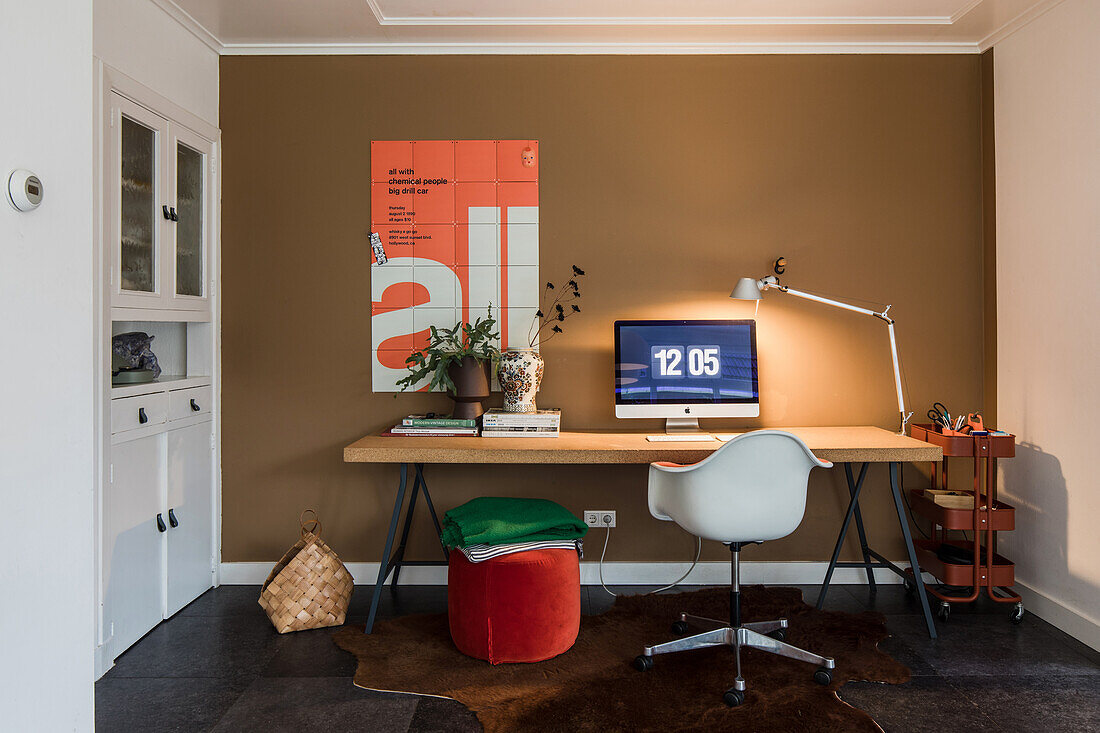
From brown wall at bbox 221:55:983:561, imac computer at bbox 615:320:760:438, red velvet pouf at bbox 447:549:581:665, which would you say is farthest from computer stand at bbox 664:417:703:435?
Answer: red velvet pouf at bbox 447:549:581:665

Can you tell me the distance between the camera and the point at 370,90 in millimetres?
3422

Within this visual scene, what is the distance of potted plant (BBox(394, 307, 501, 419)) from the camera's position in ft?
10.4

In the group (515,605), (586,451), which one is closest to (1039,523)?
(586,451)

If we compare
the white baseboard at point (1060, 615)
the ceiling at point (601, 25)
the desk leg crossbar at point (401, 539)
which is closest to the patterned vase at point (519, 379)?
the desk leg crossbar at point (401, 539)

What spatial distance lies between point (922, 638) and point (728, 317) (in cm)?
153

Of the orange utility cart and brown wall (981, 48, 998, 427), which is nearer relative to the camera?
the orange utility cart

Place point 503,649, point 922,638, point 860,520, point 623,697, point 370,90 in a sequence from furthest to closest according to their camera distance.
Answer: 1. point 370,90
2. point 860,520
3. point 922,638
4. point 503,649
5. point 623,697

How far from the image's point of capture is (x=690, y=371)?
3.23 m

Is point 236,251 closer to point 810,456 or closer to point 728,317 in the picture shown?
point 728,317

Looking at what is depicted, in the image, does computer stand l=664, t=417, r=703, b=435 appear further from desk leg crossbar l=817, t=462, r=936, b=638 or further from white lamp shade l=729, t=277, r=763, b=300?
desk leg crossbar l=817, t=462, r=936, b=638

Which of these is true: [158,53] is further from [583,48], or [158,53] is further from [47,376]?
[47,376]

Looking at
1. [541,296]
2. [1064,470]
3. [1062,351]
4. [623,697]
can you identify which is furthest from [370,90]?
[1064,470]

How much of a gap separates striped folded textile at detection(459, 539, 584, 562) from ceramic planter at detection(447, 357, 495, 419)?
738 millimetres

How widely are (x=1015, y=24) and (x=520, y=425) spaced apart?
2.73 metres
